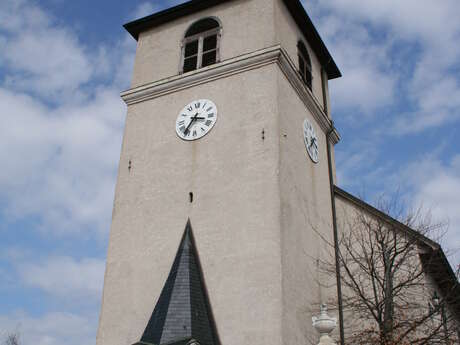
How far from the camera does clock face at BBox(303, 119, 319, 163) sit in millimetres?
17781

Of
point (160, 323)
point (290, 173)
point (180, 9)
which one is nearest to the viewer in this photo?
point (160, 323)

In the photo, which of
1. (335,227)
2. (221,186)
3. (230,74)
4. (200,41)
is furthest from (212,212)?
(200,41)

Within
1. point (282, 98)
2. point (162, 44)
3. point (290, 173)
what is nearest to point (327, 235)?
point (290, 173)

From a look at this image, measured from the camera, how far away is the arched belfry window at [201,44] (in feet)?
62.1

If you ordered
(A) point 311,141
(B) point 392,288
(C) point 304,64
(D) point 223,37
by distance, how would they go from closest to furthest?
(B) point 392,288
(A) point 311,141
(D) point 223,37
(C) point 304,64

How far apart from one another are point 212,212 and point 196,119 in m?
3.22

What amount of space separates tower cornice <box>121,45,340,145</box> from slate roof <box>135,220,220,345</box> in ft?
18.5

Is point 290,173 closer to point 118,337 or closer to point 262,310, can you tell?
point 262,310

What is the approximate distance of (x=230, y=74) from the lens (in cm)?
1744

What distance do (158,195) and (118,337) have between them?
3.95 meters

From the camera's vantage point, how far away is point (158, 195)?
16344 mm

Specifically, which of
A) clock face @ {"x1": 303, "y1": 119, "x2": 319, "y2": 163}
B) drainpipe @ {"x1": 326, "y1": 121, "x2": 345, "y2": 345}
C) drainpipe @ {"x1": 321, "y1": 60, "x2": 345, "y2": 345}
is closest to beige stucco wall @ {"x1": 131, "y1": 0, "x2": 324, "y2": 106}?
drainpipe @ {"x1": 321, "y1": 60, "x2": 345, "y2": 345}

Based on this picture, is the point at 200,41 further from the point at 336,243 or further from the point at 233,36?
the point at 336,243

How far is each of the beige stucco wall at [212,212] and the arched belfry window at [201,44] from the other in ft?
4.93
